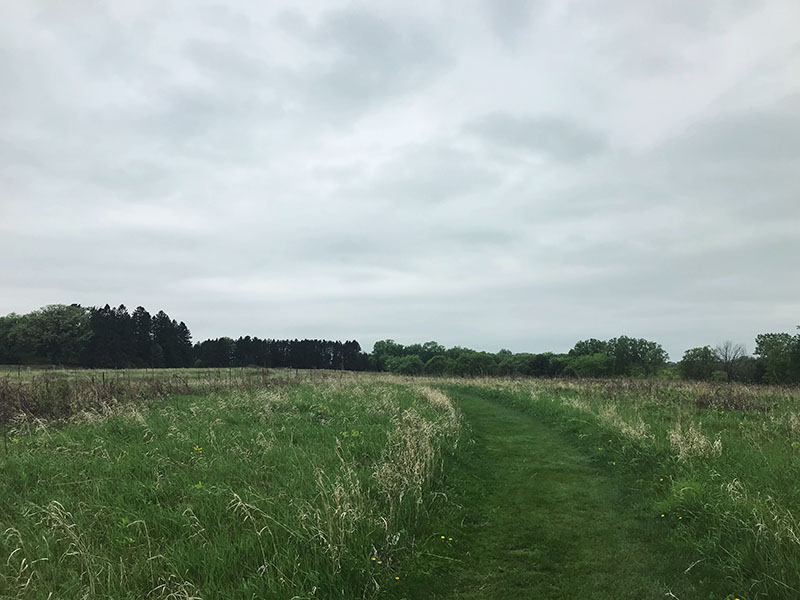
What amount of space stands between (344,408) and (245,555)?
1068 centimetres

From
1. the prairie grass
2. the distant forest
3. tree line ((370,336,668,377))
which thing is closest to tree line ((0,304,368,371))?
the distant forest

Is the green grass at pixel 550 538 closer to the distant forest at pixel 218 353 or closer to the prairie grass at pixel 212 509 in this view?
the prairie grass at pixel 212 509

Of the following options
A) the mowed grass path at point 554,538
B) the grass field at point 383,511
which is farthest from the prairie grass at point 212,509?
the mowed grass path at point 554,538

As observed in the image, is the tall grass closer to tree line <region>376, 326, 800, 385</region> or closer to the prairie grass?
the prairie grass

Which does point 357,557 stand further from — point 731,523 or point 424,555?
point 731,523

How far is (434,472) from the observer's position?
9.04 metres

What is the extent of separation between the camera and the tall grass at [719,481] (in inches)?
211

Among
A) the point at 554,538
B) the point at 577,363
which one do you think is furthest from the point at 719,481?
the point at 577,363

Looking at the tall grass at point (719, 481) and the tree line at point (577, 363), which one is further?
the tree line at point (577, 363)

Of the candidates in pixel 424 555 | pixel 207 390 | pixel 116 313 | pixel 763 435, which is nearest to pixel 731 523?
pixel 424 555

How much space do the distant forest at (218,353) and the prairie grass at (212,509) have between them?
2575 inches

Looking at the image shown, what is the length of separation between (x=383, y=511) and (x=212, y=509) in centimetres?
253

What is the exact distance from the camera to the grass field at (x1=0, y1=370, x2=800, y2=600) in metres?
5.08

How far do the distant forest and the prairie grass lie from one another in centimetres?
6539
